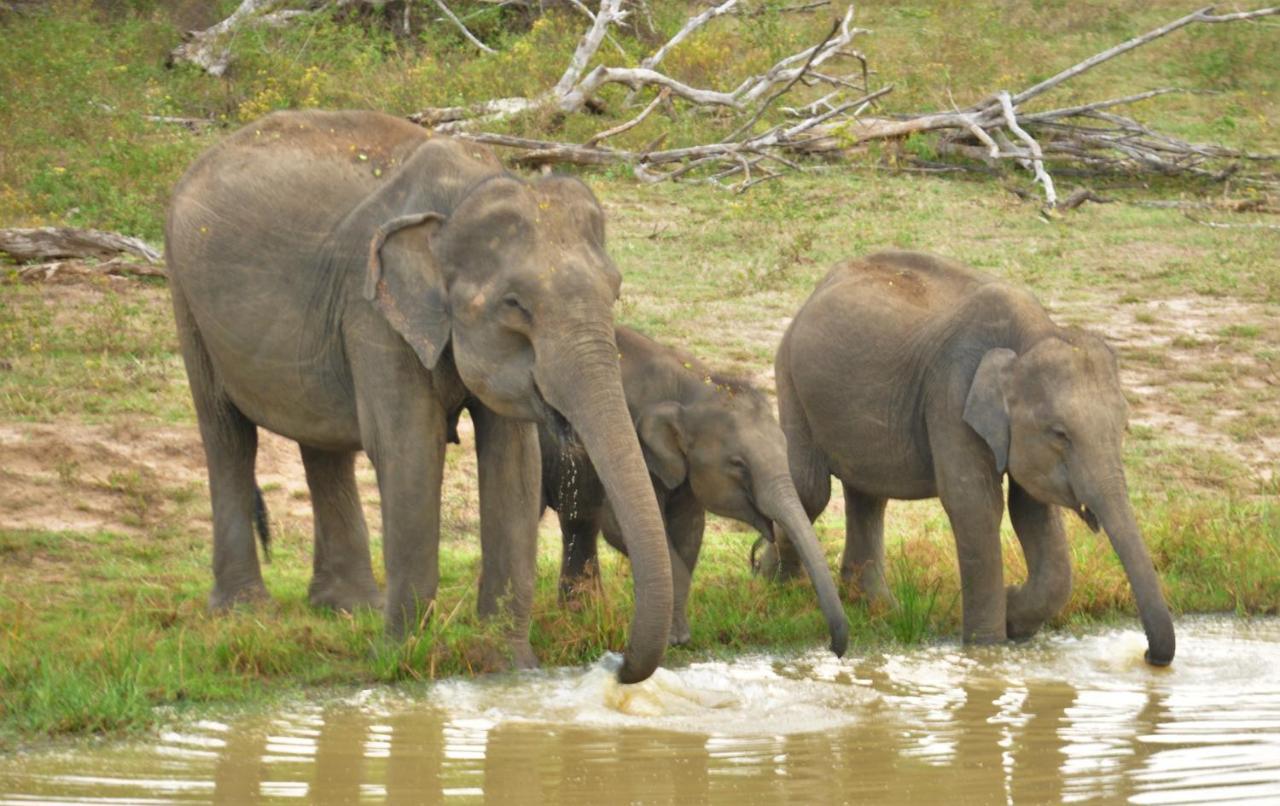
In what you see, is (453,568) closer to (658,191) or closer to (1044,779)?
(1044,779)

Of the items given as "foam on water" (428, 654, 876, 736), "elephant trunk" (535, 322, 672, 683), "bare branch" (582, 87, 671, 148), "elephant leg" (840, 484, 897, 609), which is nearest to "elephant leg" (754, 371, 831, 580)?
"elephant leg" (840, 484, 897, 609)

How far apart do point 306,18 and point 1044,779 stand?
13.9 meters

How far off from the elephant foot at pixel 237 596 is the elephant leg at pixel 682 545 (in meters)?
1.53

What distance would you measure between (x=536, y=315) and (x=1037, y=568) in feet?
8.09

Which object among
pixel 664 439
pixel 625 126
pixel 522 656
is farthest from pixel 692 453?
pixel 625 126

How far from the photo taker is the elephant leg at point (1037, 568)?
24.1 ft

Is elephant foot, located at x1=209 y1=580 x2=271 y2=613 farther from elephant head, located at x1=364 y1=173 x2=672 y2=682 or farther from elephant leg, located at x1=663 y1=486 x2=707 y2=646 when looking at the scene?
elephant head, located at x1=364 y1=173 x2=672 y2=682

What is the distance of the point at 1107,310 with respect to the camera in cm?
1219

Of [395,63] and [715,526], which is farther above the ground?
[395,63]

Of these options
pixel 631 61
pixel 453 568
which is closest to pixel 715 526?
pixel 453 568

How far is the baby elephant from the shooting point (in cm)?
700

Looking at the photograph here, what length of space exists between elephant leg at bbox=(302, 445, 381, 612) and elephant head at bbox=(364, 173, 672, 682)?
59.2 inches

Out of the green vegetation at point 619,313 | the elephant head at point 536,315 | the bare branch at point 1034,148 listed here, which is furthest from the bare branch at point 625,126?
the elephant head at point 536,315

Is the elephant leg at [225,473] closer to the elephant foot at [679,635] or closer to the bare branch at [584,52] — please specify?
the elephant foot at [679,635]
